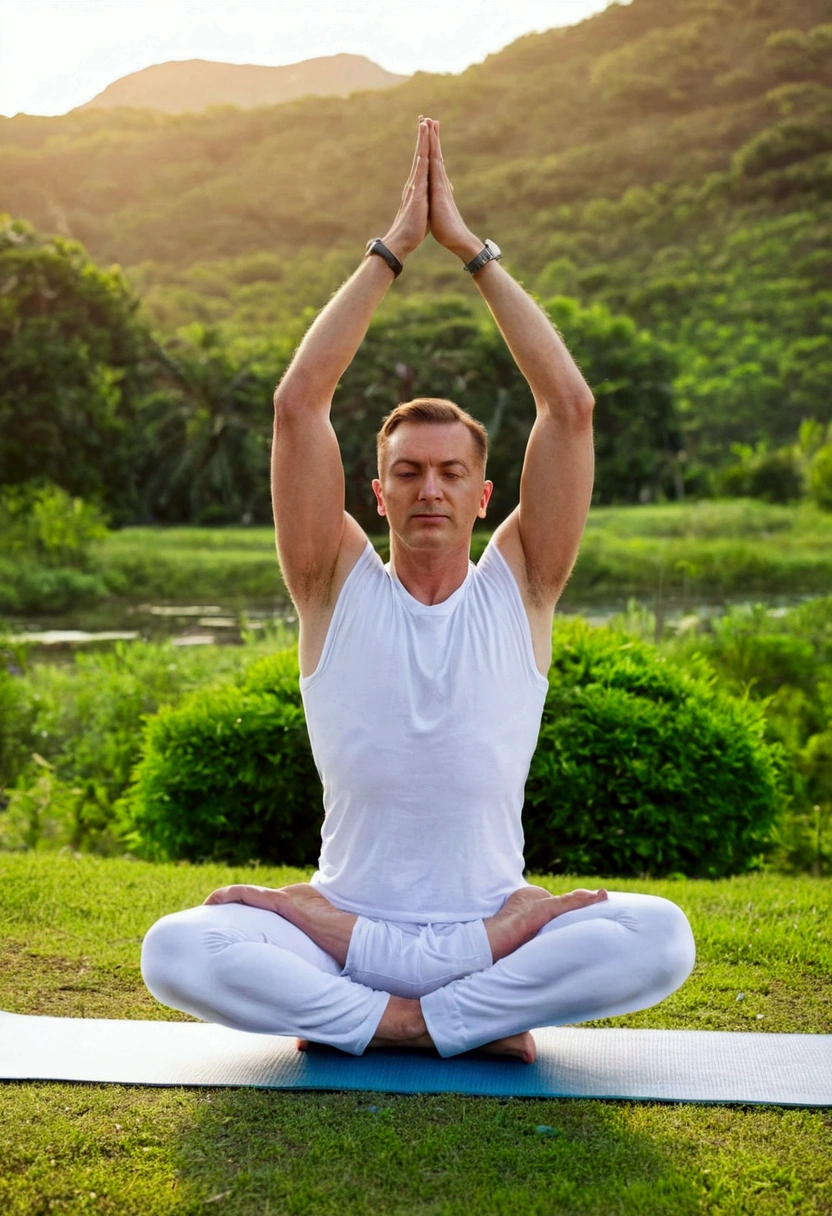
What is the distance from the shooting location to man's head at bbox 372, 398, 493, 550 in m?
2.36

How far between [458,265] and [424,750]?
10.3m

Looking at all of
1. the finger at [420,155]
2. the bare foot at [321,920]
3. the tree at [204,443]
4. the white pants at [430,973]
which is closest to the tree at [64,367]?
the tree at [204,443]

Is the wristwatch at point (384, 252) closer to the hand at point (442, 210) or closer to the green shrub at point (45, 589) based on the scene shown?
the hand at point (442, 210)

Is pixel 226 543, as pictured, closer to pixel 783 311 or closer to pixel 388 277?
pixel 783 311

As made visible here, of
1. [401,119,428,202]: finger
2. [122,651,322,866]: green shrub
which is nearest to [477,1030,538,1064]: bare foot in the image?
[401,119,428,202]: finger

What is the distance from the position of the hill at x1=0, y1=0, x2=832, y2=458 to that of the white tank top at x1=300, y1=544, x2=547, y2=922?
9774mm

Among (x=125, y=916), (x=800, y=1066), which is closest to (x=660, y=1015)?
(x=800, y=1066)

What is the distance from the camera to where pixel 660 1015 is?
2646 mm

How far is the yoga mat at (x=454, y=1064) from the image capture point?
7.21 ft

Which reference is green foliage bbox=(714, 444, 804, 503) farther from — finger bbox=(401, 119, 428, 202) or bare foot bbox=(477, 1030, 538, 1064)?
bare foot bbox=(477, 1030, 538, 1064)

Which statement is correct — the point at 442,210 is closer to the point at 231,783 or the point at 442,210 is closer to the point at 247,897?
the point at 247,897

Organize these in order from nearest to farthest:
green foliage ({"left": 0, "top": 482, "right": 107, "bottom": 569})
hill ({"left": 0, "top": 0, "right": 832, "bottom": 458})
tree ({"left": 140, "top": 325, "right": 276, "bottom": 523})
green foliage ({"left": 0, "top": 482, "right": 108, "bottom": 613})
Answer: green foliage ({"left": 0, "top": 482, "right": 108, "bottom": 613}), green foliage ({"left": 0, "top": 482, "right": 107, "bottom": 569}), tree ({"left": 140, "top": 325, "right": 276, "bottom": 523}), hill ({"left": 0, "top": 0, "right": 832, "bottom": 458})

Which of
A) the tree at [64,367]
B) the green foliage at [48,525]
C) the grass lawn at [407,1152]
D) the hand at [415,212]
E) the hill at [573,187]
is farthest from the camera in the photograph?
the hill at [573,187]

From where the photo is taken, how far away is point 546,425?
239 cm
